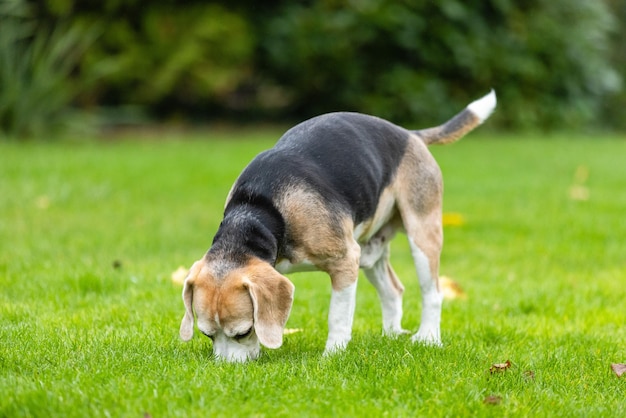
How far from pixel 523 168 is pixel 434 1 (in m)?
7.09

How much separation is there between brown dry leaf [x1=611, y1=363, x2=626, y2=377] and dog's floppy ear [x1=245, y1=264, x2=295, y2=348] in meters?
1.80

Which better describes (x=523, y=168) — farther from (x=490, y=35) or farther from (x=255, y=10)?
(x=255, y=10)

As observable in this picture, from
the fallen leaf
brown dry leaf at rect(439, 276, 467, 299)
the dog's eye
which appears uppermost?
the dog's eye

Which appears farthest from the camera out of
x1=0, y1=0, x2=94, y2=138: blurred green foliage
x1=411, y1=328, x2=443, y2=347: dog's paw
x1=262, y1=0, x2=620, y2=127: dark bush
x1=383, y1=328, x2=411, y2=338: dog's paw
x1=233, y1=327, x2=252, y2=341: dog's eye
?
x1=262, y1=0, x2=620, y2=127: dark bush

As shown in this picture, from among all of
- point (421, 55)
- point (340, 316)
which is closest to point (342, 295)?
point (340, 316)

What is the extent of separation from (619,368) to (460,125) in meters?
2.10

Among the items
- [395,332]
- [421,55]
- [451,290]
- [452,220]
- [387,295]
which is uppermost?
[387,295]

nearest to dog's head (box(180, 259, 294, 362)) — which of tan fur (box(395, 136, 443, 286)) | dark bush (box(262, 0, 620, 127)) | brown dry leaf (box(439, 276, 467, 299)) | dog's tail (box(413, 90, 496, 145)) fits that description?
tan fur (box(395, 136, 443, 286))

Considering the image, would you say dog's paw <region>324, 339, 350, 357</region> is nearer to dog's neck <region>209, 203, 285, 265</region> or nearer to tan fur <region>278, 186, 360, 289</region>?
tan fur <region>278, 186, 360, 289</region>

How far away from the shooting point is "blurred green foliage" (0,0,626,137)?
1820 cm

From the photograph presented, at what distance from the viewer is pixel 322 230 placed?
490 centimetres

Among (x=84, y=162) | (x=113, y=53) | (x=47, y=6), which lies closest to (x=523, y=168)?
(x=84, y=162)

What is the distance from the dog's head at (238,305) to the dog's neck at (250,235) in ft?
0.27

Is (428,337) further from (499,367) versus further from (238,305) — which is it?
(238,305)
